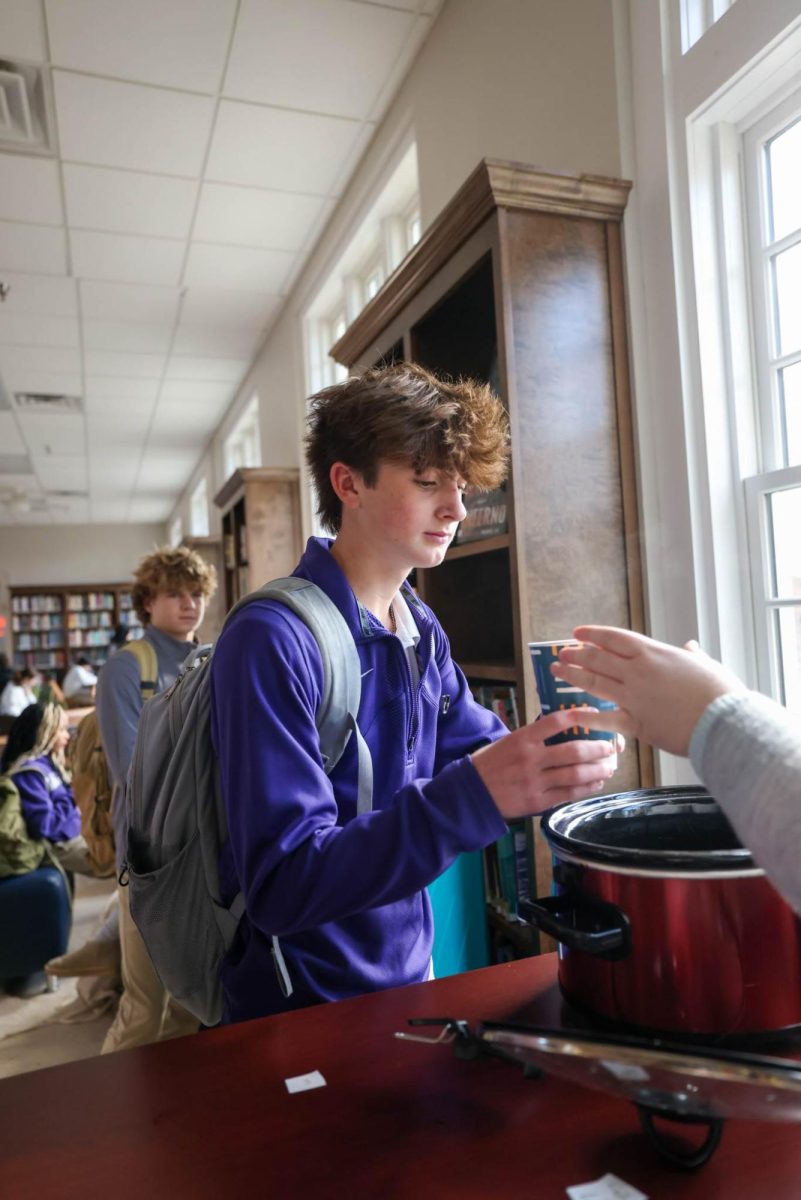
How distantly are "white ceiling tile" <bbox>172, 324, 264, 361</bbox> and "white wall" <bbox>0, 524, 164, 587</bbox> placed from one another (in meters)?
7.61

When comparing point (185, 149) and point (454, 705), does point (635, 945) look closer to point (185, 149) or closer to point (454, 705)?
point (454, 705)

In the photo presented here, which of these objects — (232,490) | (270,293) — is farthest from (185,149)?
(232,490)

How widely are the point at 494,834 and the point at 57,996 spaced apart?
3.03 meters

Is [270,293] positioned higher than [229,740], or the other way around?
[270,293]

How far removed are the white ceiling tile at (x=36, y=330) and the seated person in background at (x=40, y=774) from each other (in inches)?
115

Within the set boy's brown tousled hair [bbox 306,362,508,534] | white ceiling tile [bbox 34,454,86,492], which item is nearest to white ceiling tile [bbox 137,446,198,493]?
white ceiling tile [bbox 34,454,86,492]

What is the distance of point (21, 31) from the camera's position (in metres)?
2.89

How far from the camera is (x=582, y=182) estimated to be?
191 cm

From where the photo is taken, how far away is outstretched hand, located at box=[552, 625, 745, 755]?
65 cm

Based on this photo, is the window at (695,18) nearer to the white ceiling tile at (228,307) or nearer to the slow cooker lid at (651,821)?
the slow cooker lid at (651,821)

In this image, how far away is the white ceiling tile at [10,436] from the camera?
7.41 meters

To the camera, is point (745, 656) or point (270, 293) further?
point (270, 293)

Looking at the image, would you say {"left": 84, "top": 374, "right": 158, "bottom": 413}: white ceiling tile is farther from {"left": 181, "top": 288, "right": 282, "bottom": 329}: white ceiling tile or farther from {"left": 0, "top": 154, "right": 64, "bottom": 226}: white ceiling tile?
{"left": 0, "top": 154, "right": 64, "bottom": 226}: white ceiling tile

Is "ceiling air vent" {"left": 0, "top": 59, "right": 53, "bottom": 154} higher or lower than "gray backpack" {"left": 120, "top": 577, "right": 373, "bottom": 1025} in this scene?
higher
